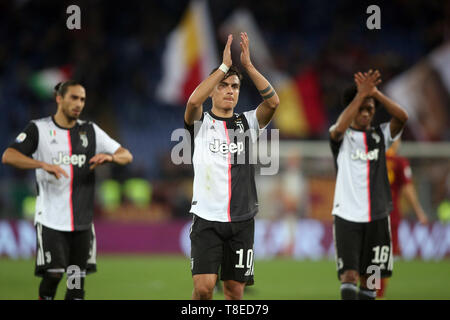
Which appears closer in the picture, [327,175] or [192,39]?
[327,175]

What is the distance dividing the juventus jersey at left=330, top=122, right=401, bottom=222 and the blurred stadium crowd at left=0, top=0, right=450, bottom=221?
46.4 ft

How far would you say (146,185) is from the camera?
19.1 m

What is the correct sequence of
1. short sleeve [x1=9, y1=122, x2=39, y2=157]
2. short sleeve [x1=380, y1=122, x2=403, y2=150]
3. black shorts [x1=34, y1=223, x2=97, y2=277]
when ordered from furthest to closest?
short sleeve [x1=380, y1=122, x2=403, y2=150]
short sleeve [x1=9, y1=122, x2=39, y2=157]
black shorts [x1=34, y1=223, x2=97, y2=277]

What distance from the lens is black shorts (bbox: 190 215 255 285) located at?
6.75 m

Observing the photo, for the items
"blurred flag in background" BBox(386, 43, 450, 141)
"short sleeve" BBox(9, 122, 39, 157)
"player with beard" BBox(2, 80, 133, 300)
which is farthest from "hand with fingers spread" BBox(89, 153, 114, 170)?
"blurred flag in background" BBox(386, 43, 450, 141)

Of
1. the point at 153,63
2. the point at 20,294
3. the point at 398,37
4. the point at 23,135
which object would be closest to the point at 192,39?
the point at 153,63

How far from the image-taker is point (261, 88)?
22.6 ft

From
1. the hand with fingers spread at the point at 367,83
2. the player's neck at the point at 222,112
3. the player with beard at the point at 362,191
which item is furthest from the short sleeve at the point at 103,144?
the hand with fingers spread at the point at 367,83

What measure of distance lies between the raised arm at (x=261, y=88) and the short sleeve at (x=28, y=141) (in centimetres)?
250

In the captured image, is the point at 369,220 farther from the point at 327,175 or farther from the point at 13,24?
the point at 13,24

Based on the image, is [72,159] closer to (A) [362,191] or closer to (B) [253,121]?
(B) [253,121]

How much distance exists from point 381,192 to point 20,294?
18.1ft

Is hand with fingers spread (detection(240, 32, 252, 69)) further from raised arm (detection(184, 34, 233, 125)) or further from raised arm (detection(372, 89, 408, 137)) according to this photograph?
raised arm (detection(372, 89, 408, 137))

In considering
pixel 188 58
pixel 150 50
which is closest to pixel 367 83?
pixel 188 58
